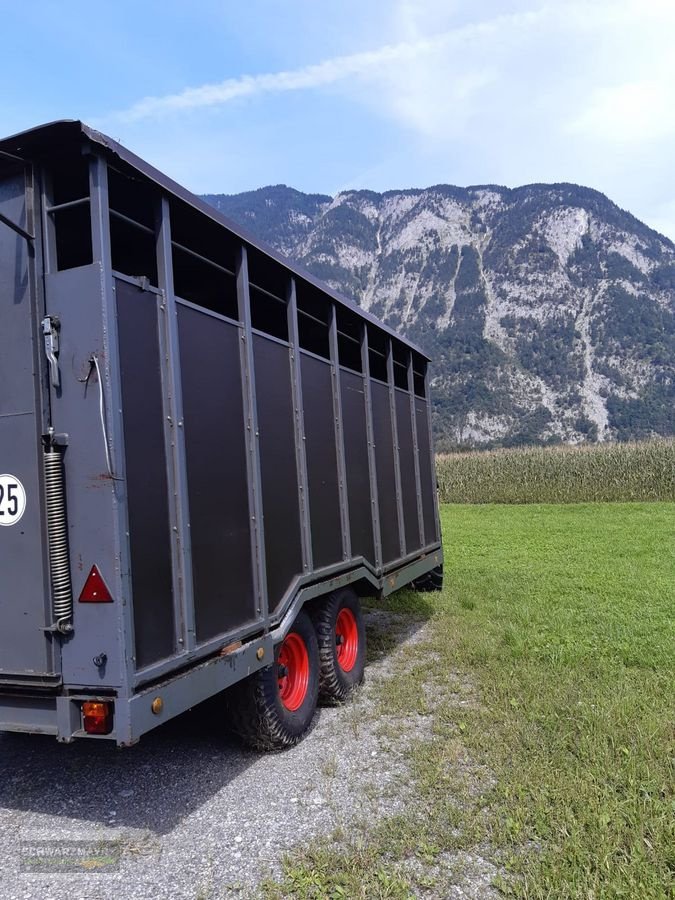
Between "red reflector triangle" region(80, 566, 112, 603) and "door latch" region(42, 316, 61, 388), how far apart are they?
93 cm

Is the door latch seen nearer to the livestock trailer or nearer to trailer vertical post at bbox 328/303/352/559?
the livestock trailer

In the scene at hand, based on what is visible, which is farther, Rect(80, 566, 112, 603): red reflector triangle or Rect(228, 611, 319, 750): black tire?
Rect(228, 611, 319, 750): black tire

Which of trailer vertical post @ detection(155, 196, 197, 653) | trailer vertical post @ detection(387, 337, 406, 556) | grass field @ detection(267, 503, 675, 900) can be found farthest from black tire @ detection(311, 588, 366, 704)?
trailer vertical post @ detection(155, 196, 197, 653)

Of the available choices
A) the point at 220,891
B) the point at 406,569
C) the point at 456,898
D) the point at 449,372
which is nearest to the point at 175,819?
the point at 220,891

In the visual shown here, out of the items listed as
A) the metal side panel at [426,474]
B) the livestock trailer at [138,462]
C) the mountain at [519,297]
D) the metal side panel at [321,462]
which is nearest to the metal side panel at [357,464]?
the metal side panel at [321,462]

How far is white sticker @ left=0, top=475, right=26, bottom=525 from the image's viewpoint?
3.40 metres

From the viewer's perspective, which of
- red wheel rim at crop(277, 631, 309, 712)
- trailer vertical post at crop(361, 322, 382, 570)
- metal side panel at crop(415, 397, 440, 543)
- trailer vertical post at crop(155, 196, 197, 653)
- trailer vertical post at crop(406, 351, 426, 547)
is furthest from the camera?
metal side panel at crop(415, 397, 440, 543)

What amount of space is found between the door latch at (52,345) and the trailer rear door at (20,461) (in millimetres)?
105

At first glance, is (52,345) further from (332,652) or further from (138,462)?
(332,652)

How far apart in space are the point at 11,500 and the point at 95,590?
0.67 metres

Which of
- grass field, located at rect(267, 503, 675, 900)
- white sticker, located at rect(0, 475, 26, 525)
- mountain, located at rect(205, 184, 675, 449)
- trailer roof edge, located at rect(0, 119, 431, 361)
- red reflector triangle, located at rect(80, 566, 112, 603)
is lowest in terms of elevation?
grass field, located at rect(267, 503, 675, 900)

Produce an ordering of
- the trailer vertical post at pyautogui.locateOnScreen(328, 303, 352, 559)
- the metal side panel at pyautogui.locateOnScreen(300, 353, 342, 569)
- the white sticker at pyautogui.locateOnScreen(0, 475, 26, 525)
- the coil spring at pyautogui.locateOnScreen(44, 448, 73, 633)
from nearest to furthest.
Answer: the coil spring at pyautogui.locateOnScreen(44, 448, 73, 633)
the white sticker at pyautogui.locateOnScreen(0, 475, 26, 525)
the metal side panel at pyautogui.locateOnScreen(300, 353, 342, 569)
the trailer vertical post at pyautogui.locateOnScreen(328, 303, 352, 559)

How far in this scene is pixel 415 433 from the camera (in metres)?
8.18

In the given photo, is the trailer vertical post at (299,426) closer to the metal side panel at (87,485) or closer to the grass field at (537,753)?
the grass field at (537,753)
